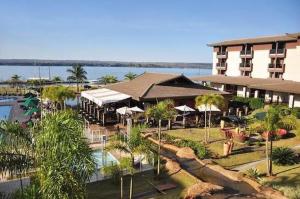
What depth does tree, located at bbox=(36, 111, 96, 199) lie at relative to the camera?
952 cm

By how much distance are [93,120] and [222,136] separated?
14027 mm

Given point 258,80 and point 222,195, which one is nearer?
point 222,195

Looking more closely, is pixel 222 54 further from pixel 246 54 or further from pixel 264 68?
pixel 264 68

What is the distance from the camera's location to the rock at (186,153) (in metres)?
22.3

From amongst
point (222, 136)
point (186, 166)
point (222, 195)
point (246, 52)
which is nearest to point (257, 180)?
point (222, 195)

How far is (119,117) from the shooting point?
109 ft

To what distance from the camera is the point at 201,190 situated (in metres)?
15.6

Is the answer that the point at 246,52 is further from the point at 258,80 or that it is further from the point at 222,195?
the point at 222,195

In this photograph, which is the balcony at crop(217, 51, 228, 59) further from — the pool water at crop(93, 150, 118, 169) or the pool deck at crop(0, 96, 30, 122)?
the pool water at crop(93, 150, 118, 169)

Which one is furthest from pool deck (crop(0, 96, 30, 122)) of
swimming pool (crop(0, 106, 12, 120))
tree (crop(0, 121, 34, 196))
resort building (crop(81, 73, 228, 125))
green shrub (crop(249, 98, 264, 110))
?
green shrub (crop(249, 98, 264, 110))

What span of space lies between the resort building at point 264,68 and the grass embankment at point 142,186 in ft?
84.7

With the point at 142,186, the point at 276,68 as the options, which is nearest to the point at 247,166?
the point at 142,186

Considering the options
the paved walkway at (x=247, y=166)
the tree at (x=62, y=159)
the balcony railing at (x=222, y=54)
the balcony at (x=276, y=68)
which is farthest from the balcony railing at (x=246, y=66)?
the tree at (x=62, y=159)

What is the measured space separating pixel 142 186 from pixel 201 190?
11.3ft
